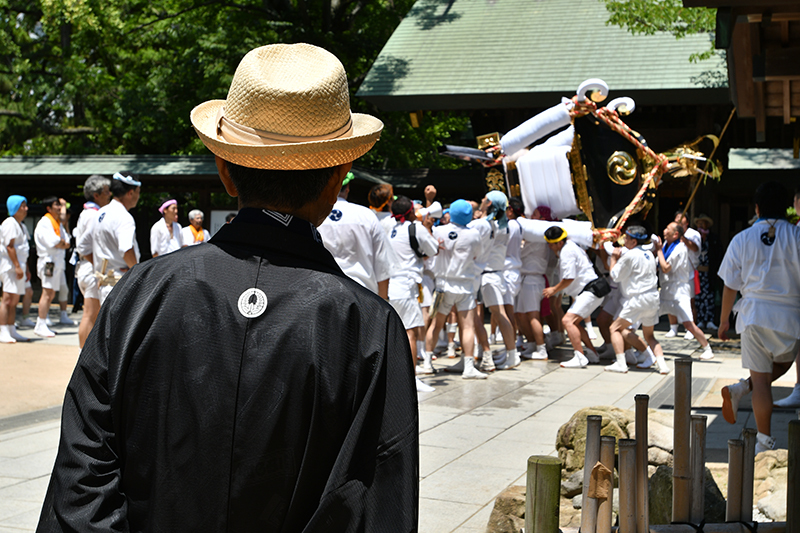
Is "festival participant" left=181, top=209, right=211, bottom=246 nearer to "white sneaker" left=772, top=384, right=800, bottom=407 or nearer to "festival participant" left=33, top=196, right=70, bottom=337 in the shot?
"festival participant" left=33, top=196, right=70, bottom=337

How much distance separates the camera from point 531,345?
34.6 feet

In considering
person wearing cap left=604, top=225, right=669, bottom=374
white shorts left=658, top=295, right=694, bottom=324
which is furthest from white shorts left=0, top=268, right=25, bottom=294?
white shorts left=658, top=295, right=694, bottom=324

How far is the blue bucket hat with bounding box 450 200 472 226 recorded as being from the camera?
8.47m

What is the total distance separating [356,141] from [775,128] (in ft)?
51.3

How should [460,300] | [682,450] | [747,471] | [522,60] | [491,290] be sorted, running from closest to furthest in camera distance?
1. [747,471]
2. [682,450]
3. [460,300]
4. [491,290]
5. [522,60]

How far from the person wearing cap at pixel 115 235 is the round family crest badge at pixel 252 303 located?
6331mm

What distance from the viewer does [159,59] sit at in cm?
2080

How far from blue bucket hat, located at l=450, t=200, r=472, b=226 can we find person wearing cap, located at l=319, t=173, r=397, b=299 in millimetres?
2310

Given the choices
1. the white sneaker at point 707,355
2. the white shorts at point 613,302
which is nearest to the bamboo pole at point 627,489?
the white shorts at point 613,302

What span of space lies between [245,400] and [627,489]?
5.75ft

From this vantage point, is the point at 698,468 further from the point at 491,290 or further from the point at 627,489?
the point at 491,290

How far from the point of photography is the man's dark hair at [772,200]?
5418 mm

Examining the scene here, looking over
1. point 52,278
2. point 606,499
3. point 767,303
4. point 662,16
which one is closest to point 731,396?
point 767,303

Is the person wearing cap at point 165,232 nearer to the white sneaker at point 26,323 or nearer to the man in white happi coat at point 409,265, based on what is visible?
the white sneaker at point 26,323
